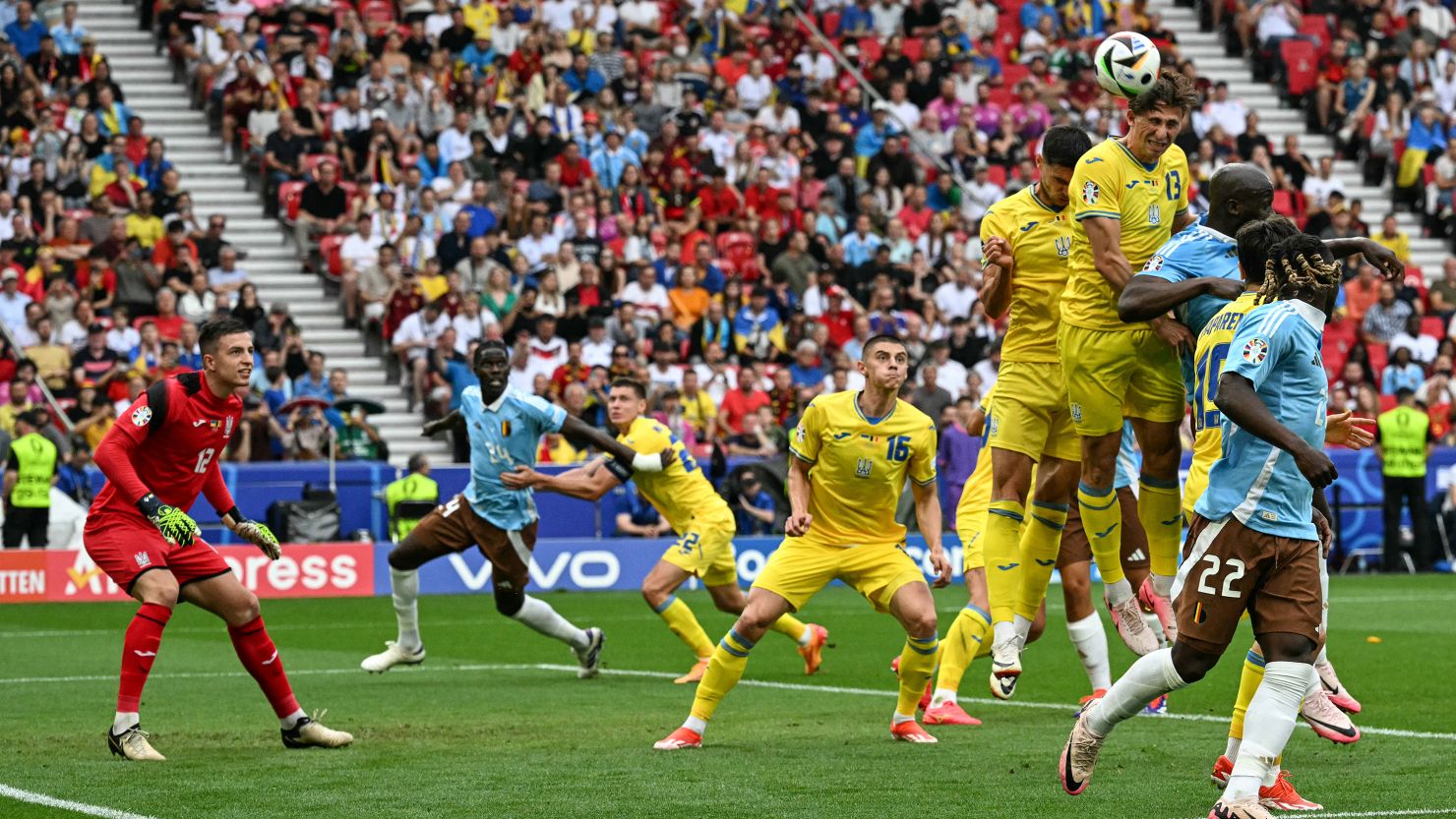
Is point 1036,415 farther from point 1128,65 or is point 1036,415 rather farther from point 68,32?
point 68,32

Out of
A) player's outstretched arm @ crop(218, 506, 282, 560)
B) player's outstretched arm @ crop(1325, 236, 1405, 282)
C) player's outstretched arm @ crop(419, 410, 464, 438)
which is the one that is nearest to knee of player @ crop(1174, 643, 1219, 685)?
player's outstretched arm @ crop(1325, 236, 1405, 282)

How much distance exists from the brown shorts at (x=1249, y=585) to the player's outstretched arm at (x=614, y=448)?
262 inches

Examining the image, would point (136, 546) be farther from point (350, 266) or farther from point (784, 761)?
point (350, 266)

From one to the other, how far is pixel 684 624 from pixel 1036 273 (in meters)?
4.83

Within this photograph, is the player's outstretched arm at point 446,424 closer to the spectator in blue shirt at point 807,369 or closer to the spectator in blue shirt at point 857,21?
the spectator in blue shirt at point 807,369

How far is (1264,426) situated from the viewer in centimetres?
736

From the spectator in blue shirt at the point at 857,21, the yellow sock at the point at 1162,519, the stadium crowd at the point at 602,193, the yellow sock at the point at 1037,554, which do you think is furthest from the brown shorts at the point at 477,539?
the spectator in blue shirt at the point at 857,21

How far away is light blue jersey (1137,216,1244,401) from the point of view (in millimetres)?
9938

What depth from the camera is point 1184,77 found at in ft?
33.9

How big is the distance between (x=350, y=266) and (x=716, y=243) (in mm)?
5222

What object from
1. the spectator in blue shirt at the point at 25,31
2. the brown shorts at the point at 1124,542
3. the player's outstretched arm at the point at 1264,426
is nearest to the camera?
the player's outstretched arm at the point at 1264,426

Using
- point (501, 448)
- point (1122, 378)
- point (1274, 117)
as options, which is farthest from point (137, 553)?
point (1274, 117)

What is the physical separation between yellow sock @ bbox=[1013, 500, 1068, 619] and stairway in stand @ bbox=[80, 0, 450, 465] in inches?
627

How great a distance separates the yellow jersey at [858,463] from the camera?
11.4 meters
